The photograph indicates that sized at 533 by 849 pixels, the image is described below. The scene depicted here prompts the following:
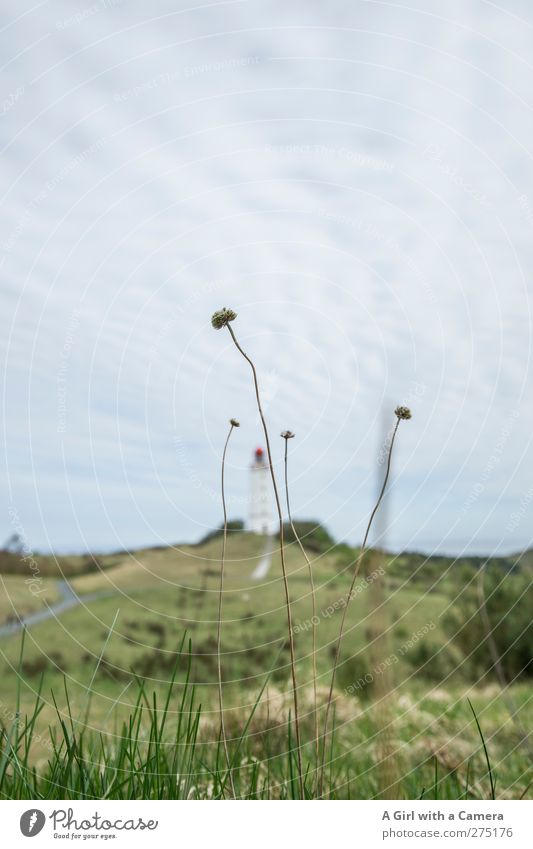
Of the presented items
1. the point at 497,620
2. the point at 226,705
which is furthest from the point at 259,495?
the point at 497,620

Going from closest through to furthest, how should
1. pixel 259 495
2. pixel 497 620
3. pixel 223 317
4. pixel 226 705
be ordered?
pixel 223 317, pixel 259 495, pixel 226 705, pixel 497 620

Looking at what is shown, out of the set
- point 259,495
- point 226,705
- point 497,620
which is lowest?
point 226,705

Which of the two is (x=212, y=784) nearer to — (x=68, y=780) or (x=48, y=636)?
(x=68, y=780)

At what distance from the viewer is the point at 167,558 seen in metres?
2.45

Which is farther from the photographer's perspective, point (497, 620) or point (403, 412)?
point (497, 620)

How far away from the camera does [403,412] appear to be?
1078 mm

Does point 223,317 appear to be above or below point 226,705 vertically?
above

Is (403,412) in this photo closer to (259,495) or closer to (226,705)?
(259,495)

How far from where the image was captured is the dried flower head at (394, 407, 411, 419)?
1074mm

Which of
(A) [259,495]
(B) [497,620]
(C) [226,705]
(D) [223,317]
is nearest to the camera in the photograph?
(D) [223,317]

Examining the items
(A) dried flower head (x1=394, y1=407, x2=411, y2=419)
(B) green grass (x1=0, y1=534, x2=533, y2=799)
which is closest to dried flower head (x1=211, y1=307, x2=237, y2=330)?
(A) dried flower head (x1=394, y1=407, x2=411, y2=419)

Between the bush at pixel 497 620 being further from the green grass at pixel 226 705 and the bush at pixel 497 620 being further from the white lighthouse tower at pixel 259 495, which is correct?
the white lighthouse tower at pixel 259 495
